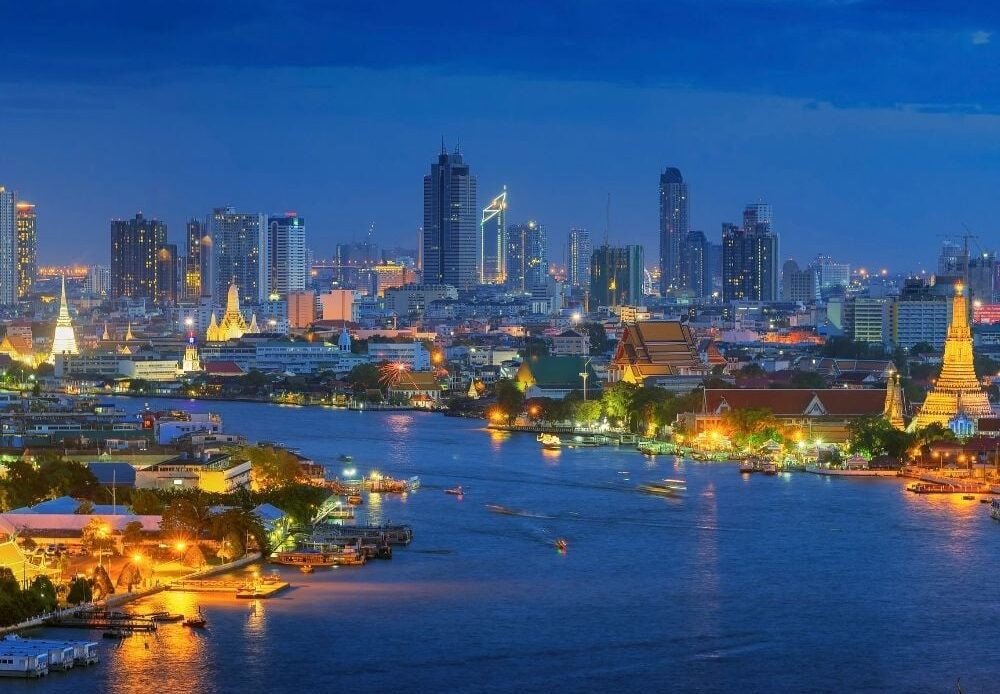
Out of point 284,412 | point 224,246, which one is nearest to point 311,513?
point 284,412

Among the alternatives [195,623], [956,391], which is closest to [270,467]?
[195,623]

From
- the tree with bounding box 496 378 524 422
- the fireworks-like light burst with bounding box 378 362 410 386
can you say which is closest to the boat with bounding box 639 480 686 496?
the tree with bounding box 496 378 524 422

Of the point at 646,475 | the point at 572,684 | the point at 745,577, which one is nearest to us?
the point at 572,684

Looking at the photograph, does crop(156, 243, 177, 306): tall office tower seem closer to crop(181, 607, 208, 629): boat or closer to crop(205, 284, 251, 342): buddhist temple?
crop(205, 284, 251, 342): buddhist temple

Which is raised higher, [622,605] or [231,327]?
[231,327]

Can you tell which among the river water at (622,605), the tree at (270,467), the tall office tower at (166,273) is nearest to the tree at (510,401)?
the river water at (622,605)

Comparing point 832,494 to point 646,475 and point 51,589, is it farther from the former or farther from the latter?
point 51,589

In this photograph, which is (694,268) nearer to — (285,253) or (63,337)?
(285,253)
